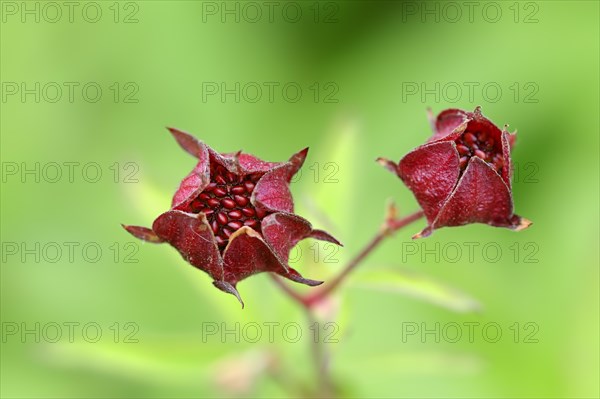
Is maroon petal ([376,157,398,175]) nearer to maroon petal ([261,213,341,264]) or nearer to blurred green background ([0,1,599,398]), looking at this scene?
maroon petal ([261,213,341,264])

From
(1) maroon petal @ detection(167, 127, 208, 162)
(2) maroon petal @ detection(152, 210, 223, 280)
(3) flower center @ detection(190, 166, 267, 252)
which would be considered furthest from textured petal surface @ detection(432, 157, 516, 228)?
(1) maroon petal @ detection(167, 127, 208, 162)

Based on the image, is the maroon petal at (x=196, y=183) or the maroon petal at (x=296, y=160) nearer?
the maroon petal at (x=196, y=183)

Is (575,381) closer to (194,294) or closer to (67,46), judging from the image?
(194,294)

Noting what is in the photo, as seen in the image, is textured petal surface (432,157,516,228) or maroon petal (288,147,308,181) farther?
maroon petal (288,147,308,181)

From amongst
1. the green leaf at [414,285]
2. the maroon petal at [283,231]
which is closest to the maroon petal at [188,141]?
the maroon petal at [283,231]

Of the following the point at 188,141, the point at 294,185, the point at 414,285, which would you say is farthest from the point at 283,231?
the point at 294,185

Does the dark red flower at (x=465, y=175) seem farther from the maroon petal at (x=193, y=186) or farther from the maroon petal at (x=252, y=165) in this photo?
the maroon petal at (x=193, y=186)

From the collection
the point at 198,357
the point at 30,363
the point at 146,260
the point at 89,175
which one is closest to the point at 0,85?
the point at 89,175
